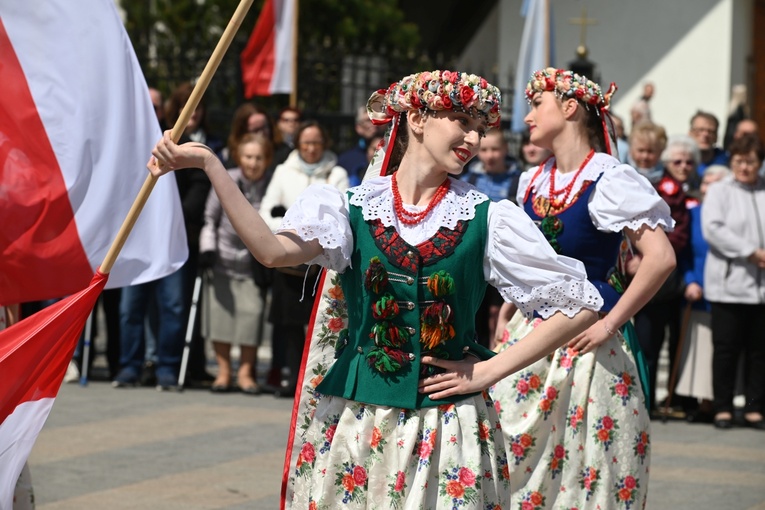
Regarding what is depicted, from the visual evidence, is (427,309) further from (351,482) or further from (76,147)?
(76,147)

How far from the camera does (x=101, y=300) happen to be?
1129 centimetres

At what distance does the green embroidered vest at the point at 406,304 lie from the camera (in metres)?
3.87

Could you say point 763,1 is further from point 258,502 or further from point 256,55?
point 258,502

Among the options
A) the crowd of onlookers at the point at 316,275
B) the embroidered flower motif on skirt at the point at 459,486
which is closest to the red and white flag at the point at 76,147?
the embroidered flower motif on skirt at the point at 459,486

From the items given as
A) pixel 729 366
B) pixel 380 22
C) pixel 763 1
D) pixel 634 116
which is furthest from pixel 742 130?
pixel 380 22

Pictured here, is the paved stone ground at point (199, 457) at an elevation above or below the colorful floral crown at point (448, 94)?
below

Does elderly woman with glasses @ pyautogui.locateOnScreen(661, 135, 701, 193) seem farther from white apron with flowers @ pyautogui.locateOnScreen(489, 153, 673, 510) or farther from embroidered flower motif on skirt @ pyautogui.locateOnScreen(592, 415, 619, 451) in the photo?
embroidered flower motif on skirt @ pyautogui.locateOnScreen(592, 415, 619, 451)

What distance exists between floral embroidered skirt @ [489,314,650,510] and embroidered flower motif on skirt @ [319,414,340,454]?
4.74 ft

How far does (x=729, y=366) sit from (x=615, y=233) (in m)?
4.55

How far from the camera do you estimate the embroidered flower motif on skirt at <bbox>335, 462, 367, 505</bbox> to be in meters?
3.88

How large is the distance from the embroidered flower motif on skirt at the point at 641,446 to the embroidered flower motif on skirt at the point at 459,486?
5.14 feet

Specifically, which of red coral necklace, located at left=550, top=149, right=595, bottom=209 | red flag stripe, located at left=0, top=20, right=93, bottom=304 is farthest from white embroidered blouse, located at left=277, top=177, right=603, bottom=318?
red coral necklace, located at left=550, top=149, right=595, bottom=209

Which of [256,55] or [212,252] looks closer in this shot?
[212,252]

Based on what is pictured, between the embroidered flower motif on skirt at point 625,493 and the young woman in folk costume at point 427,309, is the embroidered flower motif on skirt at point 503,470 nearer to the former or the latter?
the young woman in folk costume at point 427,309
